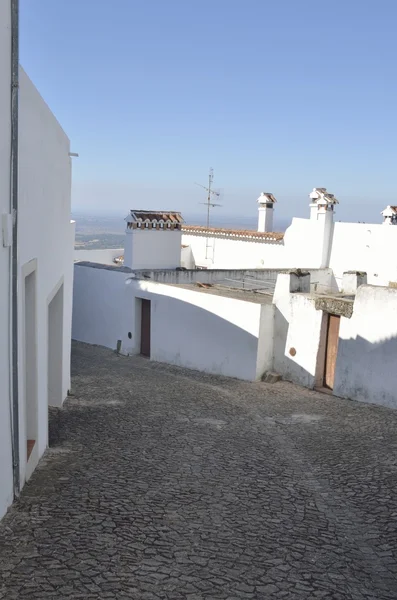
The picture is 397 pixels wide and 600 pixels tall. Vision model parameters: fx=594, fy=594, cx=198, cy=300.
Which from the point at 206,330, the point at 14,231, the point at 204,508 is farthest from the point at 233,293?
the point at 14,231

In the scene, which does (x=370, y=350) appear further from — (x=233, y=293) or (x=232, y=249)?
(x=232, y=249)

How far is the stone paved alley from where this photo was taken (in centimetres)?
449

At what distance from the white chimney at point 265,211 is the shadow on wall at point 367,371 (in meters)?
13.4

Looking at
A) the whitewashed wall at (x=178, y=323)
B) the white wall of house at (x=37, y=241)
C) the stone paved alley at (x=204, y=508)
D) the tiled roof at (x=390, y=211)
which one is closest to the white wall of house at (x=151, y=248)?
the whitewashed wall at (x=178, y=323)

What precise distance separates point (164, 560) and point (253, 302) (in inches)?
378

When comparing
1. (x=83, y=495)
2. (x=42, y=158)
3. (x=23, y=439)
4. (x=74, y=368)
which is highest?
(x=42, y=158)

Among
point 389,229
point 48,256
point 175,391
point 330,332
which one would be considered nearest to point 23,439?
point 48,256

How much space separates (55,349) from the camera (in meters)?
9.83

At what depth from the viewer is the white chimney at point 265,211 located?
978 inches

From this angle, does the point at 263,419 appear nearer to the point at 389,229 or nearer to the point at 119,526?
the point at 119,526

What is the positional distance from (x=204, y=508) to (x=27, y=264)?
3.02 m

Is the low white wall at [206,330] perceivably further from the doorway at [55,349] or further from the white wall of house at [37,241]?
the white wall of house at [37,241]

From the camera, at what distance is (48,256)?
769cm

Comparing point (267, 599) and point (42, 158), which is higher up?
point (42, 158)
